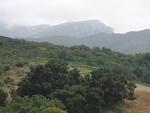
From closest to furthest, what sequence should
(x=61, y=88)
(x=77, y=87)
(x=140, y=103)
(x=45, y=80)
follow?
(x=77, y=87)
(x=61, y=88)
(x=140, y=103)
(x=45, y=80)

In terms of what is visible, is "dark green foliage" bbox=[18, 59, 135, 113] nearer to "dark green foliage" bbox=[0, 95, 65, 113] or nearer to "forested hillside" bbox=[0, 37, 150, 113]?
"forested hillside" bbox=[0, 37, 150, 113]

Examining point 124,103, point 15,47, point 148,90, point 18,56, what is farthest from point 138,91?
point 15,47

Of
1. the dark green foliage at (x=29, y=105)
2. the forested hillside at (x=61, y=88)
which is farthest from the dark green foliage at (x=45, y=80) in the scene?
the dark green foliage at (x=29, y=105)

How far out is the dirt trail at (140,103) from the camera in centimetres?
5119

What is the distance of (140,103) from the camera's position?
176ft

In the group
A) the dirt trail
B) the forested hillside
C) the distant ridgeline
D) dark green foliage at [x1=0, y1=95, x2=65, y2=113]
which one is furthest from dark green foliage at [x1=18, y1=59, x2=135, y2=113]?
the distant ridgeline

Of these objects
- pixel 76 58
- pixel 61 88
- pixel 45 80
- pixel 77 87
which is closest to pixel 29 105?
pixel 77 87

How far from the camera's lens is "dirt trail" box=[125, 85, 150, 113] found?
51.2 metres

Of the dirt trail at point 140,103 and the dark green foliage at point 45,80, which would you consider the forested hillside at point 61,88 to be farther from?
the dirt trail at point 140,103

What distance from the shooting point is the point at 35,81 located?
Result: 177 feet

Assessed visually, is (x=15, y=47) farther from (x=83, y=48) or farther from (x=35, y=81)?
(x=35, y=81)

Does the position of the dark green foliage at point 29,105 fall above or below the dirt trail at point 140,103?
above

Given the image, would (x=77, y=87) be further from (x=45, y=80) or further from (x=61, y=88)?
(x=45, y=80)

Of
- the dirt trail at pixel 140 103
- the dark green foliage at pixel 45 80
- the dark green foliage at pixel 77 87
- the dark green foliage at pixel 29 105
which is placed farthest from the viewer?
the dark green foliage at pixel 45 80
